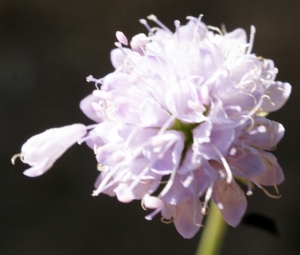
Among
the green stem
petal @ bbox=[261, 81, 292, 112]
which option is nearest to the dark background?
the green stem

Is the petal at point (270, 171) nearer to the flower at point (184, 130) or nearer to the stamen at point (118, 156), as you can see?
the flower at point (184, 130)

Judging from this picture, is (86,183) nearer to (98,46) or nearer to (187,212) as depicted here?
(98,46)

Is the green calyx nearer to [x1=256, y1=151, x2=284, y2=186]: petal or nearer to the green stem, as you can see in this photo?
[x1=256, y1=151, x2=284, y2=186]: petal

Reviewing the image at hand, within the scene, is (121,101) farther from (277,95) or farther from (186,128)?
(277,95)

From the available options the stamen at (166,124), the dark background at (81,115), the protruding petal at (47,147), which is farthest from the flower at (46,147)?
the dark background at (81,115)

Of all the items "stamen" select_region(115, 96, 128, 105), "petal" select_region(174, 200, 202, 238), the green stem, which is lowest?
the green stem

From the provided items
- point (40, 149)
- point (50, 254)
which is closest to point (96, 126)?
point (40, 149)

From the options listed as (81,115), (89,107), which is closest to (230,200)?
(89,107)
